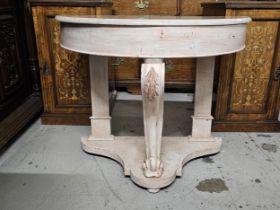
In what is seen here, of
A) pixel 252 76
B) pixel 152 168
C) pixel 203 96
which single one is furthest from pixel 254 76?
pixel 152 168

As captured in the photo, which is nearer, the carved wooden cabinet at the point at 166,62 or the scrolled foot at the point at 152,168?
the scrolled foot at the point at 152,168

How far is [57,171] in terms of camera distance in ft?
3.94

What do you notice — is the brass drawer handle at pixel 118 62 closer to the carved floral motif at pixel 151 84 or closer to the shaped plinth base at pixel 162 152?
the shaped plinth base at pixel 162 152

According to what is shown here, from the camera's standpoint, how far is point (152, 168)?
1.07 metres

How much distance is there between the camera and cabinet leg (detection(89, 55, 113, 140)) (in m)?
1.29

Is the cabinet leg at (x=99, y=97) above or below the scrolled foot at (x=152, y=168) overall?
above

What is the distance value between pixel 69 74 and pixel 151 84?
0.77m

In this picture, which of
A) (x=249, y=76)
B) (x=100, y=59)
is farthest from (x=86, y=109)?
(x=249, y=76)

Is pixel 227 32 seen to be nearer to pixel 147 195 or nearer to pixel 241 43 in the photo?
pixel 241 43

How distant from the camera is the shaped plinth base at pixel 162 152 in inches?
42.3

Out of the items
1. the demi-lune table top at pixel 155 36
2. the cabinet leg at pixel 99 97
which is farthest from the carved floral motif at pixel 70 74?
the demi-lune table top at pixel 155 36

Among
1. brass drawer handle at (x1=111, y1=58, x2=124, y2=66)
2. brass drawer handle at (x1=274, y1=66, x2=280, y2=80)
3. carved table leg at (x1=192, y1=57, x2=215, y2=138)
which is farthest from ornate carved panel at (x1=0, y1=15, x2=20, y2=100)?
brass drawer handle at (x1=274, y1=66, x2=280, y2=80)

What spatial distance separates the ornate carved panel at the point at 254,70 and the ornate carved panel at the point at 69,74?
81 centimetres

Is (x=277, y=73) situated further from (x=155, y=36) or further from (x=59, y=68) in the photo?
(x=59, y=68)
